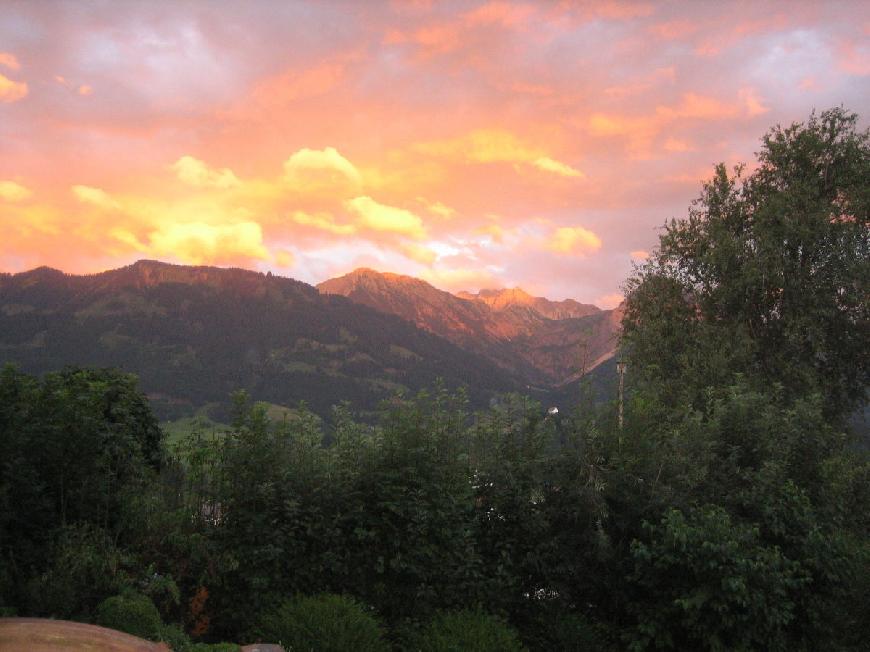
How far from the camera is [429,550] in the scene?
8.60 m

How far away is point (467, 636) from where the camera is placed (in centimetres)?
715

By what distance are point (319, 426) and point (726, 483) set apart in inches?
236

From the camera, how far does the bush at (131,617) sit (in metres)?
6.76

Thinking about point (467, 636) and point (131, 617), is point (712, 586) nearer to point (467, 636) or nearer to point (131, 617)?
point (467, 636)

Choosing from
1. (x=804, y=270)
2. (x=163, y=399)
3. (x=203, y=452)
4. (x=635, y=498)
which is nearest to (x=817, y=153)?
(x=804, y=270)

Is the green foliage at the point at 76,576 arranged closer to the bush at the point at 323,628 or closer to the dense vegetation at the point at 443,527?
the dense vegetation at the point at 443,527

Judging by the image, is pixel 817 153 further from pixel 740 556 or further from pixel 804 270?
pixel 740 556

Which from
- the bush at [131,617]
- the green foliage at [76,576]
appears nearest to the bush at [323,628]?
the bush at [131,617]

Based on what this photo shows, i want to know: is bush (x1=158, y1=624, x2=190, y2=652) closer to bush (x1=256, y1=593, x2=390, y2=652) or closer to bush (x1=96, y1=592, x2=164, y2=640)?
bush (x1=96, y1=592, x2=164, y2=640)

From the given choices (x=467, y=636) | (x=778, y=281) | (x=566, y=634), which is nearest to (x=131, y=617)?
(x=467, y=636)

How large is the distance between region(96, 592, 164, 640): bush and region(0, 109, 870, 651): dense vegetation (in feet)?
0.07

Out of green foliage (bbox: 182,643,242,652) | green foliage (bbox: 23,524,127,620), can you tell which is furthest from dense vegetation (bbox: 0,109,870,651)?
green foliage (bbox: 182,643,242,652)

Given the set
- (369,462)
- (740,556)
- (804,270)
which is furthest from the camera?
(804,270)

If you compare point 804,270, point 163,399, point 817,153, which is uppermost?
point 817,153
